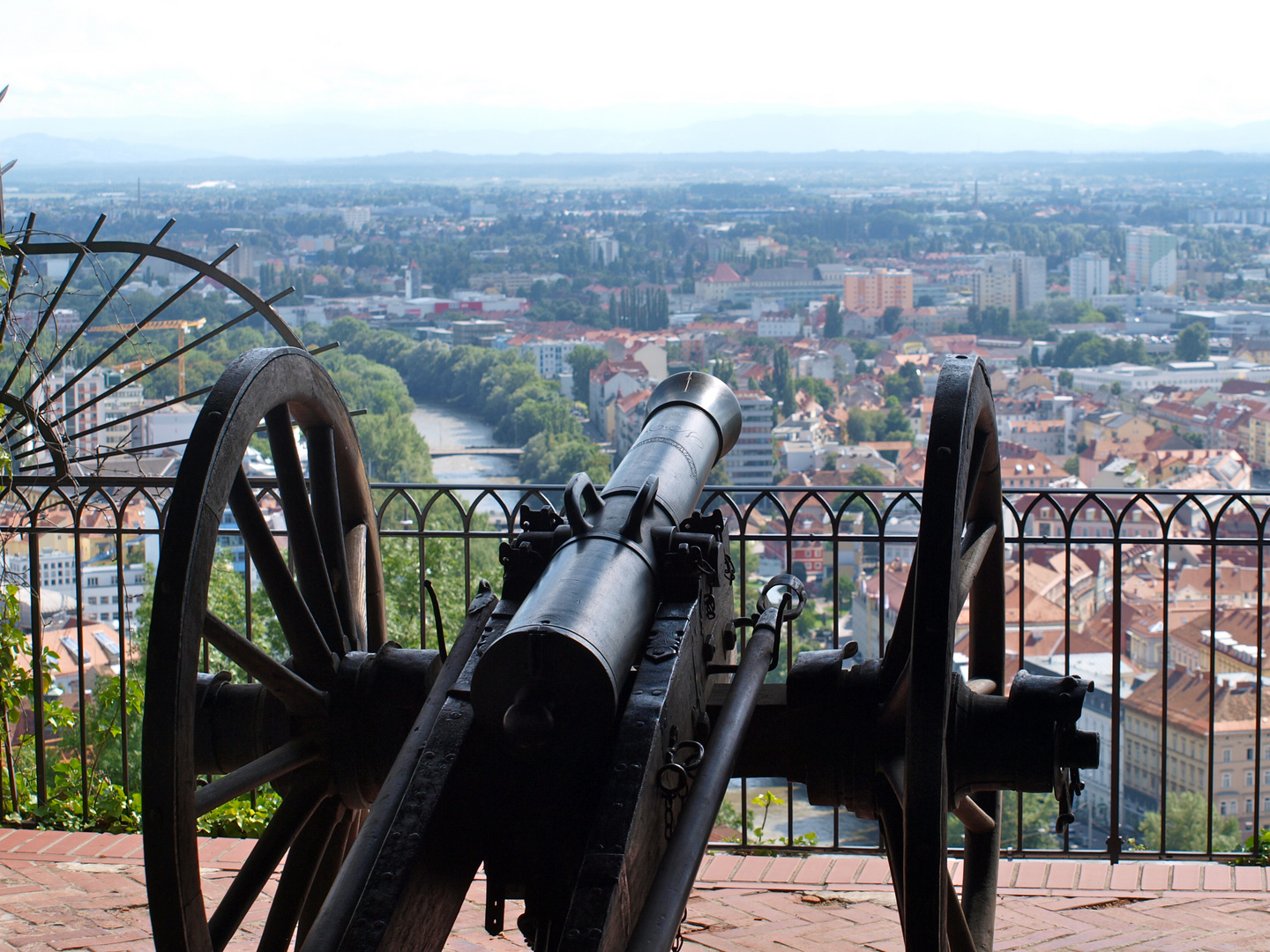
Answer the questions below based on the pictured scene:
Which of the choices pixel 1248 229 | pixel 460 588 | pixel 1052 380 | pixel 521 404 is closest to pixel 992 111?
pixel 1248 229

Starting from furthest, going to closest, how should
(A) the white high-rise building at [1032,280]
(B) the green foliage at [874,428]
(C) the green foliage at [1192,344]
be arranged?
(A) the white high-rise building at [1032,280] → (C) the green foliage at [1192,344] → (B) the green foliage at [874,428]

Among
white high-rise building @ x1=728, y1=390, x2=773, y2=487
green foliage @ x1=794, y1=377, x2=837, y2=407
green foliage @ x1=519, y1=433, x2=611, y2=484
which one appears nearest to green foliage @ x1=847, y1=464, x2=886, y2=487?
white high-rise building @ x1=728, y1=390, x2=773, y2=487

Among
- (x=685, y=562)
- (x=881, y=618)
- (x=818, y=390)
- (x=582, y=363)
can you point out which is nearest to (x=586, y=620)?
(x=685, y=562)

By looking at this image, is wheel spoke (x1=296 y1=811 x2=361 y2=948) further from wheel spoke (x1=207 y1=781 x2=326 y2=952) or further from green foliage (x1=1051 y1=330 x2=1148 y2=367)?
green foliage (x1=1051 y1=330 x2=1148 y2=367)

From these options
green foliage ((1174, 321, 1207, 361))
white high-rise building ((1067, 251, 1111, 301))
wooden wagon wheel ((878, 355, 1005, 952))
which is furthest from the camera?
white high-rise building ((1067, 251, 1111, 301))

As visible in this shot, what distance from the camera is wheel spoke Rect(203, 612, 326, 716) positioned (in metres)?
1.86

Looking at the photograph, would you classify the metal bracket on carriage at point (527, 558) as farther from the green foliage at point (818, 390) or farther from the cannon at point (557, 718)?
the green foliage at point (818, 390)

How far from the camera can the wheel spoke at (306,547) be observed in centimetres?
213

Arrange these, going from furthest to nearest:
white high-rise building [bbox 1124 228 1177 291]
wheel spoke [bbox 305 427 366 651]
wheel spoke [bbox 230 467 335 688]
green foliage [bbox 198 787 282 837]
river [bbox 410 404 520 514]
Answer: white high-rise building [bbox 1124 228 1177 291] → river [bbox 410 404 520 514] → green foliage [bbox 198 787 282 837] → wheel spoke [bbox 305 427 366 651] → wheel spoke [bbox 230 467 335 688]

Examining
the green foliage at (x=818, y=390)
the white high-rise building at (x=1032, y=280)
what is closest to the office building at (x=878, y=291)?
the white high-rise building at (x=1032, y=280)

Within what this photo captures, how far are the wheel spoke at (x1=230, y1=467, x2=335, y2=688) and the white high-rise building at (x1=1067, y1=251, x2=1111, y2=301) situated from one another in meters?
48.3

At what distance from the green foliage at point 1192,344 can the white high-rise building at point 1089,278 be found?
36.7 feet

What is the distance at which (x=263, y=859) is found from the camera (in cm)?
195

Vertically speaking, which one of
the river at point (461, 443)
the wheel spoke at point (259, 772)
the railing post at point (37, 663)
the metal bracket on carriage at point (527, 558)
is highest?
the metal bracket on carriage at point (527, 558)
